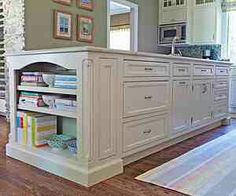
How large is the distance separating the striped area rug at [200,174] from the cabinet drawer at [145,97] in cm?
50

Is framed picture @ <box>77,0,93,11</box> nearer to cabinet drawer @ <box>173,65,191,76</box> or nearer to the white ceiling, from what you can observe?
the white ceiling

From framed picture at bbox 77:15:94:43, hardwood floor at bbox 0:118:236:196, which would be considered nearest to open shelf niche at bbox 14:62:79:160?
hardwood floor at bbox 0:118:236:196

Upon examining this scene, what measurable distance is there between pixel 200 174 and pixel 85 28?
2.79 m

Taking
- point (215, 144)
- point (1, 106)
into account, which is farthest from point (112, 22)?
point (215, 144)

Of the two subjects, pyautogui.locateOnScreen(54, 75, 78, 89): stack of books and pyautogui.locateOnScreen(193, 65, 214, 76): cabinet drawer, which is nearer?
pyautogui.locateOnScreen(54, 75, 78, 89): stack of books

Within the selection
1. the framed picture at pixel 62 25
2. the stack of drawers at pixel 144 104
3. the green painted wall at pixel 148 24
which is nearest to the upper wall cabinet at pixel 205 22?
the green painted wall at pixel 148 24

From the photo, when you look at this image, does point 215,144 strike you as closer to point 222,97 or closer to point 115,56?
point 222,97

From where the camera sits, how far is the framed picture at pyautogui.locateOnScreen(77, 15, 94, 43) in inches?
160

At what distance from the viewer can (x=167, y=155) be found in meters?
2.68

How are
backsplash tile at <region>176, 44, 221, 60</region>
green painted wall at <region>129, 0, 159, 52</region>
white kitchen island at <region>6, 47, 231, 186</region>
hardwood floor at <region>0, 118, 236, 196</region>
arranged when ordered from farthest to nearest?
1. green painted wall at <region>129, 0, 159, 52</region>
2. backsplash tile at <region>176, 44, 221, 60</region>
3. white kitchen island at <region>6, 47, 231, 186</region>
4. hardwood floor at <region>0, 118, 236, 196</region>

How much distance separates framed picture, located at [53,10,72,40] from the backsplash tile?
2549 millimetres

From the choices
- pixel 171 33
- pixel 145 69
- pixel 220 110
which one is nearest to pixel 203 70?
pixel 220 110

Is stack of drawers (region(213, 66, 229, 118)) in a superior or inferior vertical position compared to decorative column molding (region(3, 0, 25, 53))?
inferior

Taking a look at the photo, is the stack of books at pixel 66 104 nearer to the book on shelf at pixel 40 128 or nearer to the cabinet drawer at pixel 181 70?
the book on shelf at pixel 40 128
